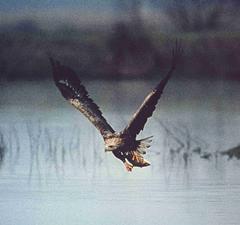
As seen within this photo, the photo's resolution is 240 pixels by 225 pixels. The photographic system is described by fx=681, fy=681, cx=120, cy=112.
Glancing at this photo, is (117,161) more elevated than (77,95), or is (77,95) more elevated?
(77,95)

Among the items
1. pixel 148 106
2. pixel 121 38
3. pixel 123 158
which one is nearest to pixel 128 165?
pixel 123 158

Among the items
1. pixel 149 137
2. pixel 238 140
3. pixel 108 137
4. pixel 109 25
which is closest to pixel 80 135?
pixel 108 137

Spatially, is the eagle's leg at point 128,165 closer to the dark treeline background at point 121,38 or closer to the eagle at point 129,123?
the eagle at point 129,123

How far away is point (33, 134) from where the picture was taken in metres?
1.92

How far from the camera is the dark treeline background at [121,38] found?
191cm

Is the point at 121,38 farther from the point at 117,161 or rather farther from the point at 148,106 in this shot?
the point at 117,161

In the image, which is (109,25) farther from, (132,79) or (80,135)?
(80,135)

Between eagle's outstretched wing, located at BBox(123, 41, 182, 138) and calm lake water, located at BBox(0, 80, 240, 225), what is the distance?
0.02 metres

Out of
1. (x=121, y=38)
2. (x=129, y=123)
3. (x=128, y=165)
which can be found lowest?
(x=128, y=165)

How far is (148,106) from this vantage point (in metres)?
1.91

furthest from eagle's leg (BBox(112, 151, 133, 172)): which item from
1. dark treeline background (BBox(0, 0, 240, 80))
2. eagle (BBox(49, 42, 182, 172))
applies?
dark treeline background (BBox(0, 0, 240, 80))

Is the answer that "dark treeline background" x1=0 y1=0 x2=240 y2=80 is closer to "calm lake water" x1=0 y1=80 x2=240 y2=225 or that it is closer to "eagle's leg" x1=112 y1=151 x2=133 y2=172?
"calm lake water" x1=0 y1=80 x2=240 y2=225

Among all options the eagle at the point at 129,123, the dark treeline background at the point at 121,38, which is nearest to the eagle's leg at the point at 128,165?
the eagle at the point at 129,123

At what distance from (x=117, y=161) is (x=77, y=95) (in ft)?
0.72
